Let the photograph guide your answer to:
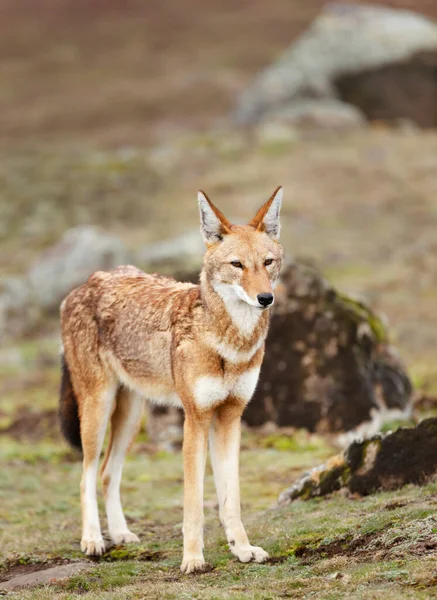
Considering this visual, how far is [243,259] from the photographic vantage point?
750 centimetres

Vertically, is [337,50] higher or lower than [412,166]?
higher

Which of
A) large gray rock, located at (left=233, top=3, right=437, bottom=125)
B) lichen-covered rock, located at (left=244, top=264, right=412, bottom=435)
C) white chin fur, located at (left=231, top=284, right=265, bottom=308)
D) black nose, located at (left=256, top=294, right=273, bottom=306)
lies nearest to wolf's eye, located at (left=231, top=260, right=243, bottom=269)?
white chin fur, located at (left=231, top=284, right=265, bottom=308)

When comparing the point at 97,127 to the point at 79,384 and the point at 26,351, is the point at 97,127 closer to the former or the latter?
the point at 26,351

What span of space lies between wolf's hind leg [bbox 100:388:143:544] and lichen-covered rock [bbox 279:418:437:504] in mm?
1858

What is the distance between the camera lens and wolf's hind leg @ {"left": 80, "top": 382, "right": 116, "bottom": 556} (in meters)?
8.76

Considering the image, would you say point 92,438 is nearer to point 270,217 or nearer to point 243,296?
point 243,296

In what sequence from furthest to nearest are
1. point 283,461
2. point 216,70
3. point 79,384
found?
1. point 216,70
2. point 283,461
3. point 79,384

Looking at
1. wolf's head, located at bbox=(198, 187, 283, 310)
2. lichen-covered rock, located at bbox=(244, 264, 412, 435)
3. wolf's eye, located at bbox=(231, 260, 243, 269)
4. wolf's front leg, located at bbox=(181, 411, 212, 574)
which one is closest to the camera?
wolf's head, located at bbox=(198, 187, 283, 310)

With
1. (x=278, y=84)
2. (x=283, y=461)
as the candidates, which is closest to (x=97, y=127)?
(x=278, y=84)

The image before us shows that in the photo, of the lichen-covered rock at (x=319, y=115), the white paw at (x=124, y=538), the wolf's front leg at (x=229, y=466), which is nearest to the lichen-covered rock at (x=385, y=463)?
the wolf's front leg at (x=229, y=466)

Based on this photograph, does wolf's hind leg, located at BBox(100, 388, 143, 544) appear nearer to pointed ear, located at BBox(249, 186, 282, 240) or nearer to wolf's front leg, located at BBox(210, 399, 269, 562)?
wolf's front leg, located at BBox(210, 399, 269, 562)

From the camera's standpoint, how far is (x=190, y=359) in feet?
25.3

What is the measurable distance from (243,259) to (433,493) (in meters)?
2.56

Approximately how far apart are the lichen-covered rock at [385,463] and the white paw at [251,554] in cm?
161
